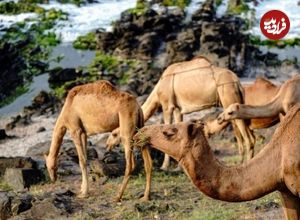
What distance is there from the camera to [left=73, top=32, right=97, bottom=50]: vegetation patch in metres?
34.7

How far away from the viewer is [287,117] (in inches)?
278

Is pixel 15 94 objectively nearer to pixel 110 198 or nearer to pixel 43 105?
pixel 43 105

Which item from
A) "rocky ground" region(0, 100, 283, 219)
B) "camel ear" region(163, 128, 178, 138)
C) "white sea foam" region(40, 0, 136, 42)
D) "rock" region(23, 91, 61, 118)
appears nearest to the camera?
"camel ear" region(163, 128, 178, 138)

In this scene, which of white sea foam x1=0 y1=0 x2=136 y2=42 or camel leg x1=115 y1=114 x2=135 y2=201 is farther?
white sea foam x1=0 y1=0 x2=136 y2=42

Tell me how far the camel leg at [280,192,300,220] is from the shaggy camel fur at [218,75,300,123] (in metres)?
6.05

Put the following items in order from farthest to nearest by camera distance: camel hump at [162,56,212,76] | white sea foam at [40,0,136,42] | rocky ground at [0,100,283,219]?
white sea foam at [40,0,136,42] → camel hump at [162,56,212,76] → rocky ground at [0,100,283,219]

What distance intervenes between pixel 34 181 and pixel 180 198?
10.9 feet

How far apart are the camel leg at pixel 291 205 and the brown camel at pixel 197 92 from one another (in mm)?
8063

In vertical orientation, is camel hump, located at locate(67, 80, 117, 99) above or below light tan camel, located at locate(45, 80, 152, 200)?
above

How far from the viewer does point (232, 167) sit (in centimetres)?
678

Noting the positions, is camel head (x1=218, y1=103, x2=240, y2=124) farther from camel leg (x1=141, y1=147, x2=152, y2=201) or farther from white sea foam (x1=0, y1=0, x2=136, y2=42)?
white sea foam (x1=0, y1=0, x2=136, y2=42)

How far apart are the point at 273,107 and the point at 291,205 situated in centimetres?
657

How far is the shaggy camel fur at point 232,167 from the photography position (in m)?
6.59

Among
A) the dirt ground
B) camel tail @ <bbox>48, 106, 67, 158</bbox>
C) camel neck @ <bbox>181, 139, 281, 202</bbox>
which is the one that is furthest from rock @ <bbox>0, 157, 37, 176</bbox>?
camel neck @ <bbox>181, 139, 281, 202</bbox>
